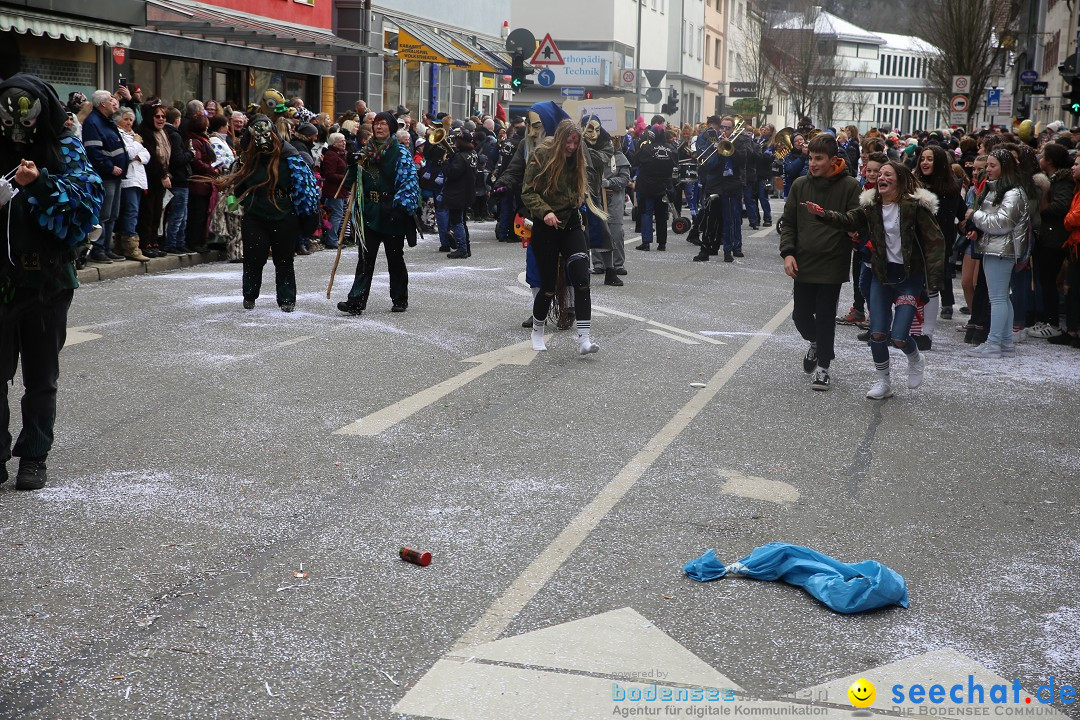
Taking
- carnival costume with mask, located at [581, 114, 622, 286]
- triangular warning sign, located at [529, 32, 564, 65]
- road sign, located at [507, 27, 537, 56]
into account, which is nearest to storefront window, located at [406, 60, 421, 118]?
road sign, located at [507, 27, 537, 56]

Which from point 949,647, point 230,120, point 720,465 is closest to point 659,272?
point 230,120

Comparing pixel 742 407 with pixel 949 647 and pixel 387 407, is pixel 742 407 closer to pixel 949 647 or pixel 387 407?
pixel 387 407

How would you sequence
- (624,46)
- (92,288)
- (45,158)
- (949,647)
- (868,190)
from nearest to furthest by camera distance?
1. (949,647)
2. (45,158)
3. (868,190)
4. (92,288)
5. (624,46)

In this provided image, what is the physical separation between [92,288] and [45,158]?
7.85 metres

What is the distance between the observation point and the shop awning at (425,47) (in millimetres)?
30875

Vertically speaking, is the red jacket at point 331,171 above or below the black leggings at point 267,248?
above

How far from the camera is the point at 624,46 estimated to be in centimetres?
6238

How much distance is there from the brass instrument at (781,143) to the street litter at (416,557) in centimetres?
2146

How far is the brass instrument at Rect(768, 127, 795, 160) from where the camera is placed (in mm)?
25727

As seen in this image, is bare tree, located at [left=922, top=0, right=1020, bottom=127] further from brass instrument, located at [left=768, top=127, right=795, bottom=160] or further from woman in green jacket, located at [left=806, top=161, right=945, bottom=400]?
woman in green jacket, located at [left=806, top=161, right=945, bottom=400]

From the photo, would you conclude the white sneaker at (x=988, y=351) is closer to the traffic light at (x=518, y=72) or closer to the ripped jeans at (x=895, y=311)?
the ripped jeans at (x=895, y=311)

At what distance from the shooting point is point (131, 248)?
14859 millimetres

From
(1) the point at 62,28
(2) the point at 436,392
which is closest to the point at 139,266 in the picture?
(1) the point at 62,28

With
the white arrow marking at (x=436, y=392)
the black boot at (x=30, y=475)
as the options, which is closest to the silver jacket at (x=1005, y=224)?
the white arrow marking at (x=436, y=392)
